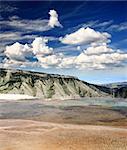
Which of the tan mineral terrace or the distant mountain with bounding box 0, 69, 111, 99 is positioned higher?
the distant mountain with bounding box 0, 69, 111, 99

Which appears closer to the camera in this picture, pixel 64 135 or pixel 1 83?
pixel 64 135

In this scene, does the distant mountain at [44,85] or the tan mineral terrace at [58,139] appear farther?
the distant mountain at [44,85]

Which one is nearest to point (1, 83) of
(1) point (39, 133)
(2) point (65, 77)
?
(2) point (65, 77)

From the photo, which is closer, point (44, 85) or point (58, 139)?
point (58, 139)

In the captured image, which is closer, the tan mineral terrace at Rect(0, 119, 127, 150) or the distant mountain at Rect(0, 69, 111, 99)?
the tan mineral terrace at Rect(0, 119, 127, 150)

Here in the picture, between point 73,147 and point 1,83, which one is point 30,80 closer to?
point 1,83

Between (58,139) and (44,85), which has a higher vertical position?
(44,85)

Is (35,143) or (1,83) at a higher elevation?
(1,83)

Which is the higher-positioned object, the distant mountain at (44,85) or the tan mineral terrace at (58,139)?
Answer: the distant mountain at (44,85)
